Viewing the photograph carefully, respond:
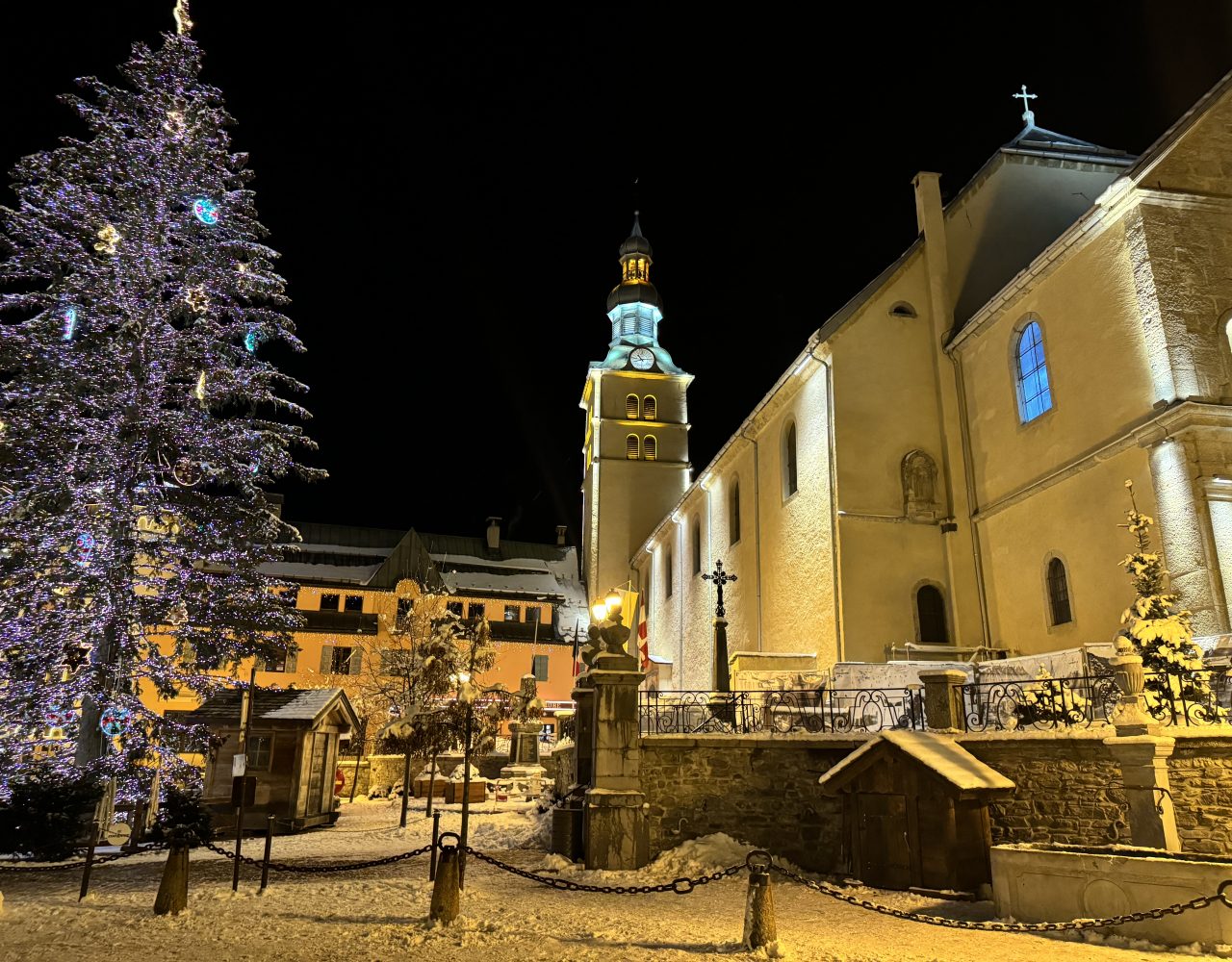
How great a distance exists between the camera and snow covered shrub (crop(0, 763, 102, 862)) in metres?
13.2

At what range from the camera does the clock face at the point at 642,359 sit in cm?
5019

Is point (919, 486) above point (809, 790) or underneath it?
above

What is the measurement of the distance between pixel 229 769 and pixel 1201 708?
17649 mm

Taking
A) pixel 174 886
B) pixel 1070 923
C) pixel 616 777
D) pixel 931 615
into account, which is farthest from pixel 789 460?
pixel 174 886

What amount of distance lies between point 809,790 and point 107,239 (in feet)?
51.1

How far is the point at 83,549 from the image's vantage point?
14.7 m

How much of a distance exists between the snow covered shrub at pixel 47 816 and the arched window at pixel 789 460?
19127 millimetres

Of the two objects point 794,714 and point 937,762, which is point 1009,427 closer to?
point 794,714

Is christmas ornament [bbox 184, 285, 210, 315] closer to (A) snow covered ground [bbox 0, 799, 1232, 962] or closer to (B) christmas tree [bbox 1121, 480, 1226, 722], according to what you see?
(A) snow covered ground [bbox 0, 799, 1232, 962]

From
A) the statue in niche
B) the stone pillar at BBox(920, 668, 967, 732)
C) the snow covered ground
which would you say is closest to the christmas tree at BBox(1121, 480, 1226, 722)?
the stone pillar at BBox(920, 668, 967, 732)

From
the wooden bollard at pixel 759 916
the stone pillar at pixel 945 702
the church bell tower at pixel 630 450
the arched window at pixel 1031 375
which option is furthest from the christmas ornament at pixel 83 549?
the church bell tower at pixel 630 450

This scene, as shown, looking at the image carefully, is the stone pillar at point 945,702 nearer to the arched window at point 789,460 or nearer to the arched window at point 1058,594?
the arched window at point 1058,594

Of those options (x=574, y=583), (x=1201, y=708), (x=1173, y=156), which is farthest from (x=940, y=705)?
(x=574, y=583)

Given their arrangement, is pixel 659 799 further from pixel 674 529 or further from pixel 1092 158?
pixel 674 529
